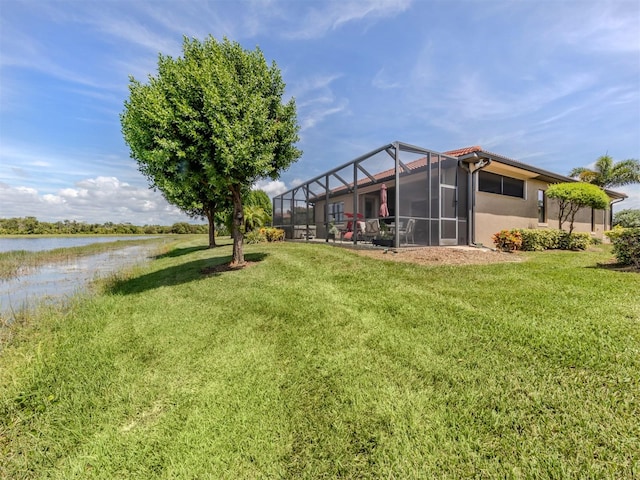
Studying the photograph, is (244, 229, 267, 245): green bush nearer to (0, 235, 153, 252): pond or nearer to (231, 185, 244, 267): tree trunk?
(231, 185, 244, 267): tree trunk

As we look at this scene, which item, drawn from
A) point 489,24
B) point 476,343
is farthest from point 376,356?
point 489,24

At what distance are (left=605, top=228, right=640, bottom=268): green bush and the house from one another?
4.66m

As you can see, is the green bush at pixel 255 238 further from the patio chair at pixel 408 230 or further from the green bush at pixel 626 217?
the green bush at pixel 626 217

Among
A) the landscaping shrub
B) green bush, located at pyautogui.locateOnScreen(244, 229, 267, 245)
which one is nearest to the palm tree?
the landscaping shrub

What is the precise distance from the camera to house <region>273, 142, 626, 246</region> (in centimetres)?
984

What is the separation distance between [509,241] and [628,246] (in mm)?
3508

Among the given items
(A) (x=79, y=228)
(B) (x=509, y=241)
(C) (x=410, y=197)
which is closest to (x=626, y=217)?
(B) (x=509, y=241)

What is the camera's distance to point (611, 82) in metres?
7.57

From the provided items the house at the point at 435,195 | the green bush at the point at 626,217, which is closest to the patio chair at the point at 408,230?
the house at the point at 435,195

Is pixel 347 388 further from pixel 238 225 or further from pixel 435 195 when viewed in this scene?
pixel 435 195

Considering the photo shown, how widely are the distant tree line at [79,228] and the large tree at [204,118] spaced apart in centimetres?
6039

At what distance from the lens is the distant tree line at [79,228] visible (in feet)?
152

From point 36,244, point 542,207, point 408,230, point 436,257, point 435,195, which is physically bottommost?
point 36,244

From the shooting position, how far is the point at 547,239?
10695 millimetres
